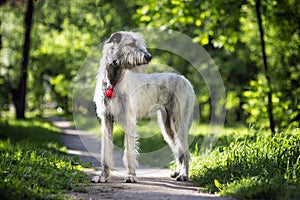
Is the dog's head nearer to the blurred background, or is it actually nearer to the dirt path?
the dirt path

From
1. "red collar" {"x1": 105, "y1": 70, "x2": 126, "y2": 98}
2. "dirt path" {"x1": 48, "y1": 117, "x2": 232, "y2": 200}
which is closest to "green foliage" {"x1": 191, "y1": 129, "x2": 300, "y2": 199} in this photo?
"dirt path" {"x1": 48, "y1": 117, "x2": 232, "y2": 200}

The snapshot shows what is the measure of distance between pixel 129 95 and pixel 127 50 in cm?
64

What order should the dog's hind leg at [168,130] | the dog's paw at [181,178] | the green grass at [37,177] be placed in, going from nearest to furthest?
1. the green grass at [37,177]
2. the dog's paw at [181,178]
3. the dog's hind leg at [168,130]

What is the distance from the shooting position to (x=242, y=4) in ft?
36.1

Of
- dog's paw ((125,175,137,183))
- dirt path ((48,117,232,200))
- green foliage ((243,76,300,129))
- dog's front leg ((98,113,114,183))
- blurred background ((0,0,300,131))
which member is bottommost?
dirt path ((48,117,232,200))

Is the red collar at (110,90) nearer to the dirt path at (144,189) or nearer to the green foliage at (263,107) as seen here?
the dirt path at (144,189)

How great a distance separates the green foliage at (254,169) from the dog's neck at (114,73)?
1.78 metres

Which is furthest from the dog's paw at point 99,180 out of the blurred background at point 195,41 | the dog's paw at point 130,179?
the blurred background at point 195,41

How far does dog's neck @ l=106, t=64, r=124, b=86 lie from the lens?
629 cm

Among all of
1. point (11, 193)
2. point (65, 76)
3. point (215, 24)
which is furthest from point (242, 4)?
point (65, 76)

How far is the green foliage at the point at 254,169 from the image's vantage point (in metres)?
4.72

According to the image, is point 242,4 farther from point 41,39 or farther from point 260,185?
point 41,39

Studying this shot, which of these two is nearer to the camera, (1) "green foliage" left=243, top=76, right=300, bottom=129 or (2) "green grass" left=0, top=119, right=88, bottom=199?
(2) "green grass" left=0, top=119, right=88, bottom=199

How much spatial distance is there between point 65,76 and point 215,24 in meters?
18.9
